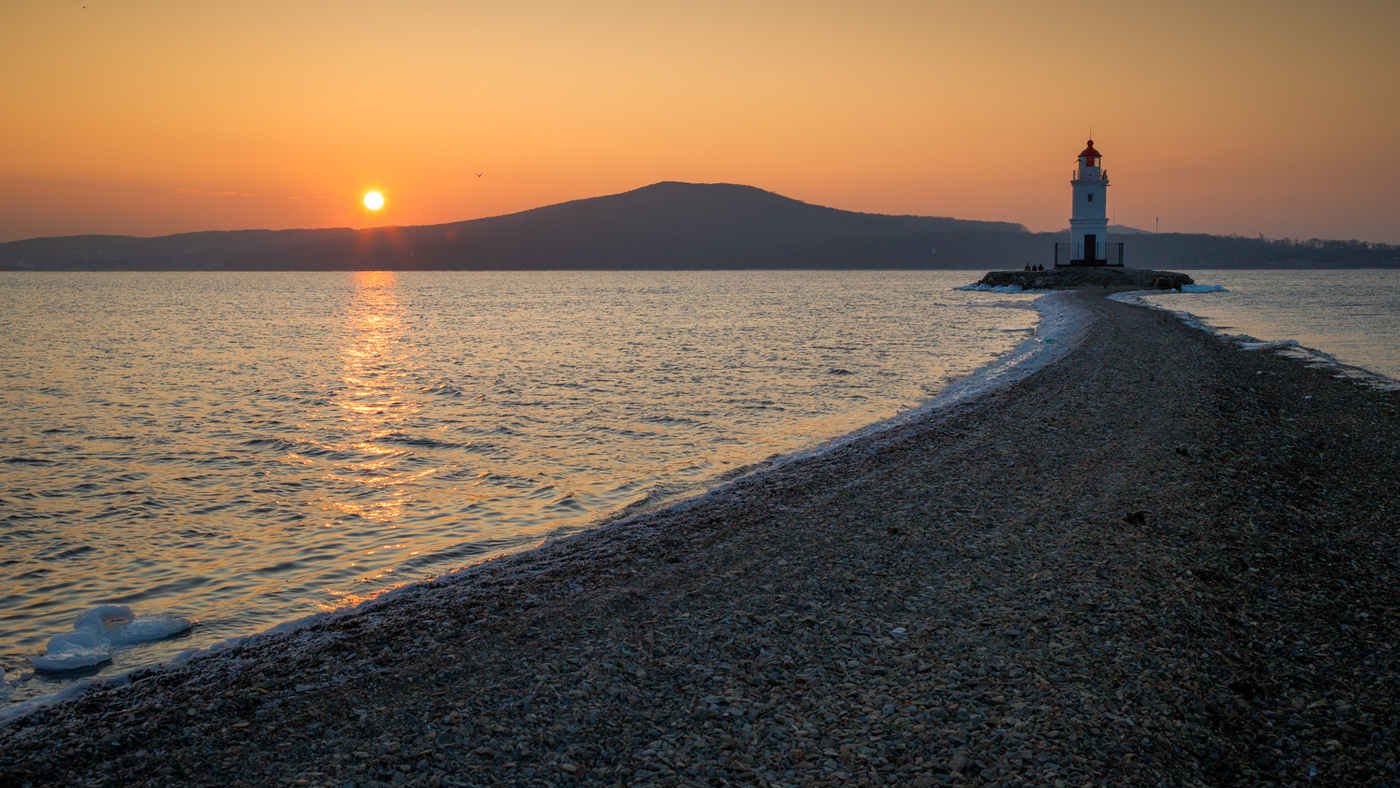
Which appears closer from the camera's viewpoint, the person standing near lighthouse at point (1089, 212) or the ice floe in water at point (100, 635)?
the ice floe in water at point (100, 635)

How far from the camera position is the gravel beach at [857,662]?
193 inches

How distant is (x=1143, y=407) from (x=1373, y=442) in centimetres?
409

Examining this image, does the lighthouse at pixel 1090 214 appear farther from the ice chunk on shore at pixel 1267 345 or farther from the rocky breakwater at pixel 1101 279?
the ice chunk on shore at pixel 1267 345

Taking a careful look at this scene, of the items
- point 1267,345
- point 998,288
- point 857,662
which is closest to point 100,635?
point 857,662

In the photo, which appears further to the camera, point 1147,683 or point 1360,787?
point 1147,683

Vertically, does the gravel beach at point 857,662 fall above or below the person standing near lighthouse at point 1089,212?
below

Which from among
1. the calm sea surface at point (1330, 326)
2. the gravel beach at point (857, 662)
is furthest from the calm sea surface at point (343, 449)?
the calm sea surface at point (1330, 326)

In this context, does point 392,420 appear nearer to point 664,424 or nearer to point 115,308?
point 664,424

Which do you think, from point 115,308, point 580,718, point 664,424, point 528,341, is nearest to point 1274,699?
point 580,718

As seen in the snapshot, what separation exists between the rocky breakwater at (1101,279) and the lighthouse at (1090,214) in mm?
1778

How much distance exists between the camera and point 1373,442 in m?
13.1

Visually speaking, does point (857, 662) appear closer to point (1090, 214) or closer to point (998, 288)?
point (1090, 214)

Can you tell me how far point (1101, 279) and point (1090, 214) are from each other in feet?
21.0

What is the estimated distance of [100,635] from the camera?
7.73 metres
